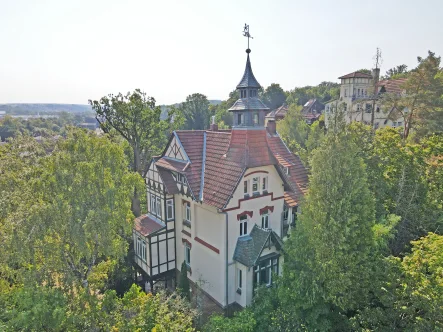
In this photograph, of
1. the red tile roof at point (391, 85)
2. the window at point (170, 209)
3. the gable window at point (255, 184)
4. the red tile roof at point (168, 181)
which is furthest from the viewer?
the red tile roof at point (391, 85)

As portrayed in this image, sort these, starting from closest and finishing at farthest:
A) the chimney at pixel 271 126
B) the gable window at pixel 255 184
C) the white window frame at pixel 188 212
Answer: the gable window at pixel 255 184
the white window frame at pixel 188 212
the chimney at pixel 271 126

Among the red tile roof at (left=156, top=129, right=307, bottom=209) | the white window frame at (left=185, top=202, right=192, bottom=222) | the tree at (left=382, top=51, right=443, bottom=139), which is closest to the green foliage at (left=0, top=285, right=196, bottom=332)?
the red tile roof at (left=156, top=129, right=307, bottom=209)

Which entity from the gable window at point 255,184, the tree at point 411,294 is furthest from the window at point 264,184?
the tree at point 411,294

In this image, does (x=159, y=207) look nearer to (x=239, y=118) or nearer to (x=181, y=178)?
(x=181, y=178)

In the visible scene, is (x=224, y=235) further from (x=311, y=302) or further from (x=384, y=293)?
(x=384, y=293)

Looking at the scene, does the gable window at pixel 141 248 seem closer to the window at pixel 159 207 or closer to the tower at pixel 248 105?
the window at pixel 159 207

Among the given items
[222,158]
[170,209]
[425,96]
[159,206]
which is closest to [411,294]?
[222,158]
